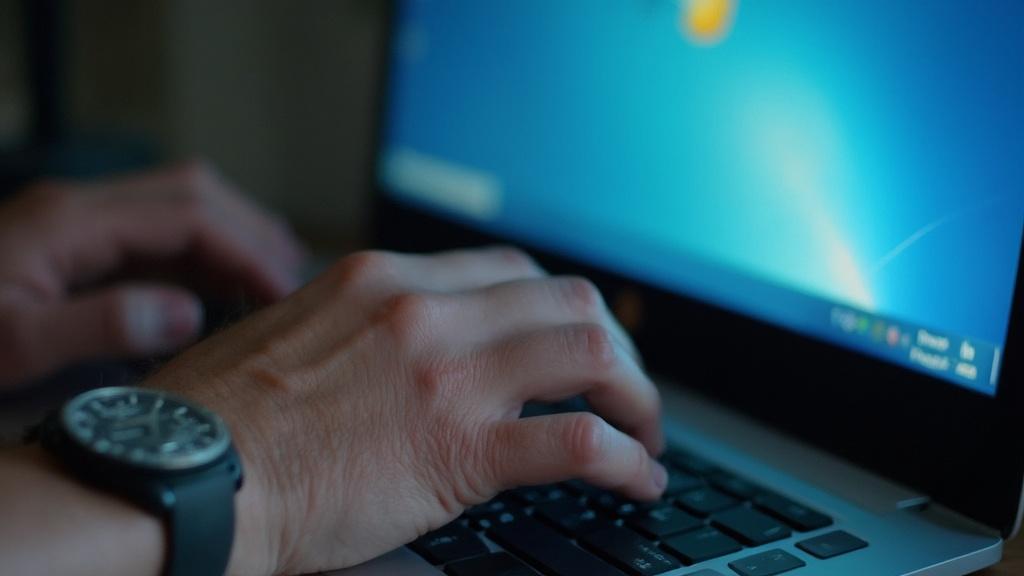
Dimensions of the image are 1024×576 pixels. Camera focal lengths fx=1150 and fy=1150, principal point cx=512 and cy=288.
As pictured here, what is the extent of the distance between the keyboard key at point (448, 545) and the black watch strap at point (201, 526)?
92 millimetres

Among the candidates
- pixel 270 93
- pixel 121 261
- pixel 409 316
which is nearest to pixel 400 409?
pixel 409 316

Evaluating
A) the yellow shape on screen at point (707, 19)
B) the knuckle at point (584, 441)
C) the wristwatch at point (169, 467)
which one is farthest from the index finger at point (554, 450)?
the yellow shape on screen at point (707, 19)

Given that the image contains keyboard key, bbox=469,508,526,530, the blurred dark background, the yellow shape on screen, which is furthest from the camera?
the blurred dark background

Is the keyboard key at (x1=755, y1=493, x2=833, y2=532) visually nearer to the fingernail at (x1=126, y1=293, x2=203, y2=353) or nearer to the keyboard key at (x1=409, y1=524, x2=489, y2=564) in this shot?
the keyboard key at (x1=409, y1=524, x2=489, y2=564)

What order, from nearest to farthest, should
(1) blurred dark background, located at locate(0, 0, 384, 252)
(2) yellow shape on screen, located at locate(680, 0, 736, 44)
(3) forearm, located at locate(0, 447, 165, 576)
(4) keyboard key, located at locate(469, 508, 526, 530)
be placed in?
(3) forearm, located at locate(0, 447, 165, 576)
(4) keyboard key, located at locate(469, 508, 526, 530)
(2) yellow shape on screen, located at locate(680, 0, 736, 44)
(1) blurred dark background, located at locate(0, 0, 384, 252)

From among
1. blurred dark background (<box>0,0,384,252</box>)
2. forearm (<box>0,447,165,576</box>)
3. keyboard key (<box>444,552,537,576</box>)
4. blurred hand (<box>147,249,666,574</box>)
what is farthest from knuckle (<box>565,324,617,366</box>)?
blurred dark background (<box>0,0,384,252</box>)

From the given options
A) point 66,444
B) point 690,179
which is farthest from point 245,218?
point 66,444

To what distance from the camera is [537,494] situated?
22.1 inches

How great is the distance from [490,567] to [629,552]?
0.06 meters

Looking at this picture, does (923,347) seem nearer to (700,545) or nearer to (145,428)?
(700,545)

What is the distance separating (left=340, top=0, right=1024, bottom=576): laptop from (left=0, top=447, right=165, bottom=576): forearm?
0.11m

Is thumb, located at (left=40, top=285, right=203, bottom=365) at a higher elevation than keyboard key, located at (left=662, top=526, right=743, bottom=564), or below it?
higher

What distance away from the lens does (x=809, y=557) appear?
1.67 ft

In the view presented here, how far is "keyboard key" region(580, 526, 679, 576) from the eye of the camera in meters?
0.49
